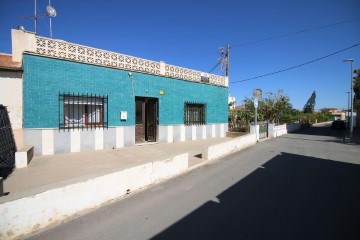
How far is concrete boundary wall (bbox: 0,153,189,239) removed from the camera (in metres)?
3.11

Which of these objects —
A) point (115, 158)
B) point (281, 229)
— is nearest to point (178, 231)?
point (281, 229)

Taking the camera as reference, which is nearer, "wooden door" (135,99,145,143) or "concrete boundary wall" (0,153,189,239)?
"concrete boundary wall" (0,153,189,239)

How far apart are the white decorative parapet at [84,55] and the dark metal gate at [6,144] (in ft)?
6.98

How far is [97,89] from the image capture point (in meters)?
9.69

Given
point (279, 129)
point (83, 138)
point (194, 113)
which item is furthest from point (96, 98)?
point (279, 129)

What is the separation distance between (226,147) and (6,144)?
7.95 m

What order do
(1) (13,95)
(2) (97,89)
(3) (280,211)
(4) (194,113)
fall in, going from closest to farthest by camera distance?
(3) (280,211) < (1) (13,95) < (2) (97,89) < (4) (194,113)

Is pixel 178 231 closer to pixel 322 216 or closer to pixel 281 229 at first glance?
pixel 281 229

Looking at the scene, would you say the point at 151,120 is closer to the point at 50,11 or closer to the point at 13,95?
the point at 13,95

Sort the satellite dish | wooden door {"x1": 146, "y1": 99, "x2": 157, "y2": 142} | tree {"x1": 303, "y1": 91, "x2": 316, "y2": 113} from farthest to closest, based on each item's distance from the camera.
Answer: tree {"x1": 303, "y1": 91, "x2": 316, "y2": 113}
wooden door {"x1": 146, "y1": 99, "x2": 157, "y2": 142}
the satellite dish

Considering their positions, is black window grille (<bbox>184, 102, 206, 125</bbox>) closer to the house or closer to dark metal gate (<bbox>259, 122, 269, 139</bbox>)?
the house

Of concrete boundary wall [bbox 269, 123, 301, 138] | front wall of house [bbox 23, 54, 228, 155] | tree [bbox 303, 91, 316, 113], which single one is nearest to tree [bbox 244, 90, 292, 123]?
concrete boundary wall [bbox 269, 123, 301, 138]

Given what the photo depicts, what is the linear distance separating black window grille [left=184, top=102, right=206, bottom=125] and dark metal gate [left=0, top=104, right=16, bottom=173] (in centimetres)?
880

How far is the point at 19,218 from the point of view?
3.17 meters
